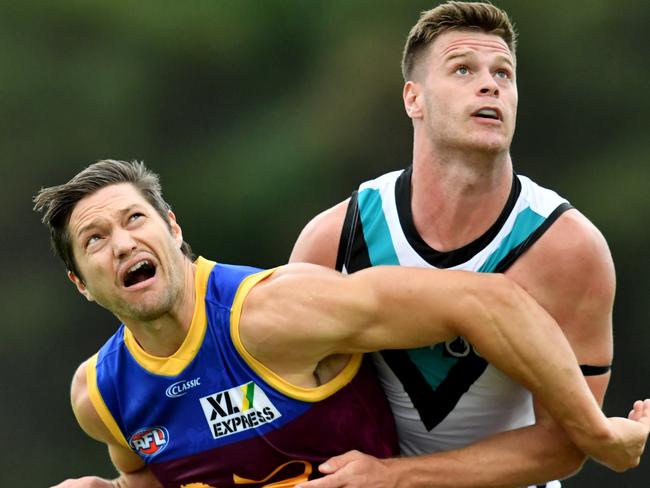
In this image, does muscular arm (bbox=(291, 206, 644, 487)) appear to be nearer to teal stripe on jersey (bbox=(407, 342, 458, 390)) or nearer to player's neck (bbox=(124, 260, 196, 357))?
teal stripe on jersey (bbox=(407, 342, 458, 390))

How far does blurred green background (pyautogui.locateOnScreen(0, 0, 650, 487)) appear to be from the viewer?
40.2 feet

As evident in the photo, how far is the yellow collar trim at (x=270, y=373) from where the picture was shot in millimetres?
4785

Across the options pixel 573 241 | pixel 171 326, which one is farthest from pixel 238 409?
pixel 573 241

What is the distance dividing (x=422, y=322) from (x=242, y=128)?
9.08 meters

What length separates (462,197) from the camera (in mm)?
5062

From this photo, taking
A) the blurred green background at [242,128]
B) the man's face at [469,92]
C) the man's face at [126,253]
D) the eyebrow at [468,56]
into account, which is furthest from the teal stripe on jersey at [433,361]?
the blurred green background at [242,128]

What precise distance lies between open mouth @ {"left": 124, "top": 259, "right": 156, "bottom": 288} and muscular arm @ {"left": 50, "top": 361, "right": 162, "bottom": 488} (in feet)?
1.28

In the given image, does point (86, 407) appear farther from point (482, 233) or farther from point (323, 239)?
point (482, 233)

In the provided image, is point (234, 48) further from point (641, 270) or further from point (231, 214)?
point (641, 270)

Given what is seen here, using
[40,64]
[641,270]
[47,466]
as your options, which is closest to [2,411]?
[47,466]

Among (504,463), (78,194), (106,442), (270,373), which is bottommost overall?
(504,463)

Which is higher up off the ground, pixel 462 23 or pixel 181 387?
pixel 462 23

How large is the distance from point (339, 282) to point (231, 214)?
8343mm

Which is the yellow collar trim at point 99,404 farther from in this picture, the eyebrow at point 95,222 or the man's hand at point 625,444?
the man's hand at point 625,444
